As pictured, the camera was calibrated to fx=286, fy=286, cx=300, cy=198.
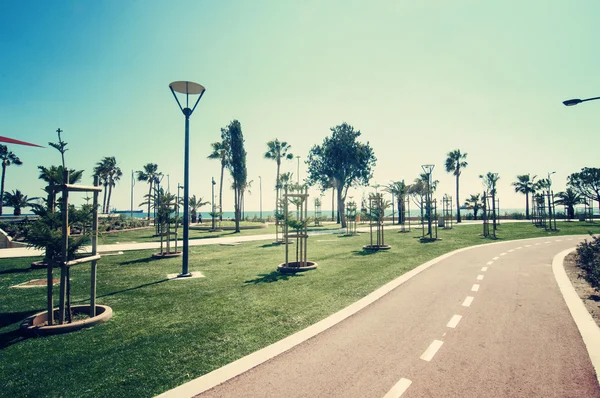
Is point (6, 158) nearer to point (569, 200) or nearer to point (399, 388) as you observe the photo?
point (399, 388)

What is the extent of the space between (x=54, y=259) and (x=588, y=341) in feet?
30.9

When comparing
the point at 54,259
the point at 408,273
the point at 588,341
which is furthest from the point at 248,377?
the point at 408,273

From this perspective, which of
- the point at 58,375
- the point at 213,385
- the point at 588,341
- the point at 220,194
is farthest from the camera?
the point at 220,194

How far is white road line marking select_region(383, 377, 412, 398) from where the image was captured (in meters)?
3.36

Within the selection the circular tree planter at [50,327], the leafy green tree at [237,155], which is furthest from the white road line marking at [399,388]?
the leafy green tree at [237,155]

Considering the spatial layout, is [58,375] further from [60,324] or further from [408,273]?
[408,273]

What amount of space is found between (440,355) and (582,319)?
3740mm

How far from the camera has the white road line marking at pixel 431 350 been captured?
4232mm

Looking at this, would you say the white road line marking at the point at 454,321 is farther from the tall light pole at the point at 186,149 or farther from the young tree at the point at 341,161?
the young tree at the point at 341,161

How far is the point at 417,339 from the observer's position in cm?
484

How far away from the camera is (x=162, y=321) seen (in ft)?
18.5

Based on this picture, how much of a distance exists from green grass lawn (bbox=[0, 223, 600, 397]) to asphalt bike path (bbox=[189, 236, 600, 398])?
0.82m

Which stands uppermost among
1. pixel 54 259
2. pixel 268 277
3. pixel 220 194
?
pixel 220 194

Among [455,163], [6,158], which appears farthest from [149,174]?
[455,163]
